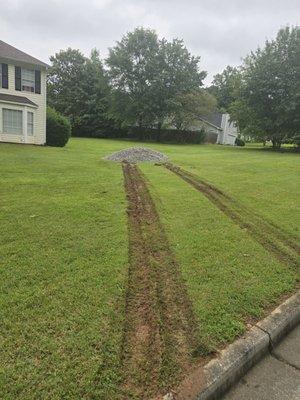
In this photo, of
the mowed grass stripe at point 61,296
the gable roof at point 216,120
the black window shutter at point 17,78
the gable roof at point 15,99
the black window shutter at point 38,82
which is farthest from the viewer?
the gable roof at point 216,120

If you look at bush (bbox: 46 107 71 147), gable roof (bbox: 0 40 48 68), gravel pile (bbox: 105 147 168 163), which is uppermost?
gable roof (bbox: 0 40 48 68)

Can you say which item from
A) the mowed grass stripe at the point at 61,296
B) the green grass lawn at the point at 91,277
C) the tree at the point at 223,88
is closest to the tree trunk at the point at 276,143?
the green grass lawn at the point at 91,277

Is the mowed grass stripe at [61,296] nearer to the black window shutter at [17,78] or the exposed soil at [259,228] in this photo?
the exposed soil at [259,228]

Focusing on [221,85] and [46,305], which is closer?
[46,305]

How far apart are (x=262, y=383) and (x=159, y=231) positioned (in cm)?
307

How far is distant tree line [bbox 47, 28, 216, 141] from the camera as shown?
36781 mm

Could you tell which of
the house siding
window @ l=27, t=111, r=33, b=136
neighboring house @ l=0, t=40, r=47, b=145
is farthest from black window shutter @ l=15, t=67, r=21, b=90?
window @ l=27, t=111, r=33, b=136

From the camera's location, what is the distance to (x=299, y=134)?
27719 millimetres

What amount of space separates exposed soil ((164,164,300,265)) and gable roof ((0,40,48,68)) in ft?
53.2

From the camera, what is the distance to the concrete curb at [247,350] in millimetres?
2646

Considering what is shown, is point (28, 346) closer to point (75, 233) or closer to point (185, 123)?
point (75, 233)

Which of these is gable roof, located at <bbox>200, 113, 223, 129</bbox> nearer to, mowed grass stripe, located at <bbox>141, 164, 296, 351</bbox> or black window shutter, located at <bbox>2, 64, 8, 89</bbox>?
black window shutter, located at <bbox>2, 64, 8, 89</bbox>

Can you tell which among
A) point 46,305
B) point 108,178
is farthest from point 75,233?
point 108,178

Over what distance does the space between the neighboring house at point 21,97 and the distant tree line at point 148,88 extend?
17.2 m
